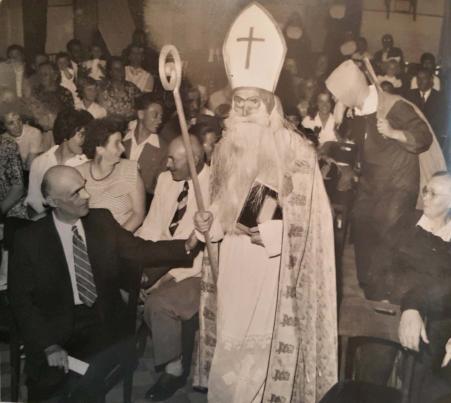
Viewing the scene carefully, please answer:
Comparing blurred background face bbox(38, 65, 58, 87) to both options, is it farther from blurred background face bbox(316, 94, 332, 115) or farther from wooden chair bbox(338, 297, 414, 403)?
wooden chair bbox(338, 297, 414, 403)

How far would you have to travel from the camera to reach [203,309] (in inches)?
154

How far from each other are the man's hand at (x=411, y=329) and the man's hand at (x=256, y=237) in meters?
0.89

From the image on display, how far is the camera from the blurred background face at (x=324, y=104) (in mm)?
3641

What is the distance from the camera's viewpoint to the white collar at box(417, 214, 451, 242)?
3727mm

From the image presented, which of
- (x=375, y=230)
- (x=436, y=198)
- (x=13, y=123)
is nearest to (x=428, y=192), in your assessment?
(x=436, y=198)

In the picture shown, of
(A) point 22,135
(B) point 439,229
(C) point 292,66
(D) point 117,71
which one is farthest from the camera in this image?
(A) point 22,135

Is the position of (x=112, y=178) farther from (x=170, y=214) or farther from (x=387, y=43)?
(x=387, y=43)

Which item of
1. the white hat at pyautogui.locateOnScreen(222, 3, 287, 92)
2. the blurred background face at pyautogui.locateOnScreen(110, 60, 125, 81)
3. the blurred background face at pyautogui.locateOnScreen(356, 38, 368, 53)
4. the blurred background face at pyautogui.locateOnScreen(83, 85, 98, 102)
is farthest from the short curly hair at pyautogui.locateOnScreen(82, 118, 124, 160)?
the blurred background face at pyautogui.locateOnScreen(356, 38, 368, 53)

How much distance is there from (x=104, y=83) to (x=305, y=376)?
6.63ft

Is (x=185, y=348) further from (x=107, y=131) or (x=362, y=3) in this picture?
(x=362, y=3)

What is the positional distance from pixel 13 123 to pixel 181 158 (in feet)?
3.36

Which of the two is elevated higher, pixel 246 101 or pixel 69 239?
pixel 246 101

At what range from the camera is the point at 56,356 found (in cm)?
387

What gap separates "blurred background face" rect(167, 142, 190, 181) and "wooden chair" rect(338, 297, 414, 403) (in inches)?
45.0
